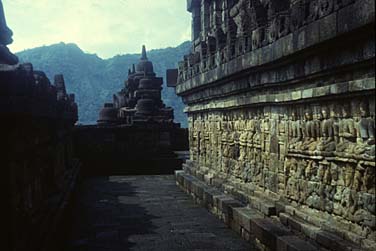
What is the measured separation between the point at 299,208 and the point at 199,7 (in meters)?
9.40

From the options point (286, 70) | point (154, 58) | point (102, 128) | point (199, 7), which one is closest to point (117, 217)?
point (286, 70)

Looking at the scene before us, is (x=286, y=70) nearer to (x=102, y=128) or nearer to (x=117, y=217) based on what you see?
(x=117, y=217)

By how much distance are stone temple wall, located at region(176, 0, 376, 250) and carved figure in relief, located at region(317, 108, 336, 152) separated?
0.01m

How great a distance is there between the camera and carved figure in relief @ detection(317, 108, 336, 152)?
17.6ft

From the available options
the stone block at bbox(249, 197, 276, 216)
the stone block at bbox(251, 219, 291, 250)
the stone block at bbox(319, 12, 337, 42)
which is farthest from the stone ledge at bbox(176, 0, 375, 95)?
the stone block at bbox(251, 219, 291, 250)

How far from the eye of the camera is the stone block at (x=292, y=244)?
17.6ft

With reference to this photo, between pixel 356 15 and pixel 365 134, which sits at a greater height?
pixel 356 15

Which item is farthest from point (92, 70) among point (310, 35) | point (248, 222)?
point (310, 35)

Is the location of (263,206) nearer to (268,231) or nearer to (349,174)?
(268,231)

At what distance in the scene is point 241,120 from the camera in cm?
858

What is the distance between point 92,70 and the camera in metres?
149

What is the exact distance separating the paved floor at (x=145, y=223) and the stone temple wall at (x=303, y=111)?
83cm

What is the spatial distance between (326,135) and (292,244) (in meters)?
1.28

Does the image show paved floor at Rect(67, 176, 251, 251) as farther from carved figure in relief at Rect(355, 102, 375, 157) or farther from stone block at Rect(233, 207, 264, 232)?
carved figure in relief at Rect(355, 102, 375, 157)
